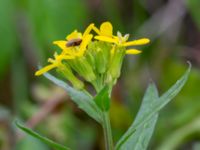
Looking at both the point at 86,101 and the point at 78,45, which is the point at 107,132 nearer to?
the point at 86,101

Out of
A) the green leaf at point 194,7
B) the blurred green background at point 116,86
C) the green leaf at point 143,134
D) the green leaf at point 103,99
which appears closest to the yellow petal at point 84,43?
the green leaf at point 103,99

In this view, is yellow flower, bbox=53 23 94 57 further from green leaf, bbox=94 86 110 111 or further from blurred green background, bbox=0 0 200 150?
blurred green background, bbox=0 0 200 150

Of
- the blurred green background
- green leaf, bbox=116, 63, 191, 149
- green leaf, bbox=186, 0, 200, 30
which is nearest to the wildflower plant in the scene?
green leaf, bbox=116, 63, 191, 149

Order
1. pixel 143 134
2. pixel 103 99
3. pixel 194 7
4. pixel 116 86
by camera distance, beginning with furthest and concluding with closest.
Result: pixel 116 86 < pixel 194 7 < pixel 143 134 < pixel 103 99

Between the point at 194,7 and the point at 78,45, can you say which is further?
the point at 194,7

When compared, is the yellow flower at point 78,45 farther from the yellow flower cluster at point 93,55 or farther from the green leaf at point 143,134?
the green leaf at point 143,134

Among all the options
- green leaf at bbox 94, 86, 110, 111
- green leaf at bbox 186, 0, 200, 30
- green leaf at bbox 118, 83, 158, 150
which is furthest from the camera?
green leaf at bbox 186, 0, 200, 30

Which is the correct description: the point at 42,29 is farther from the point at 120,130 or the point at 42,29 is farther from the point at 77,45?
the point at 77,45

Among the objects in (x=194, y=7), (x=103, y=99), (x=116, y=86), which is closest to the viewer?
(x=103, y=99)

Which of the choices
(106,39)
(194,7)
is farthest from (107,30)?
(194,7)
